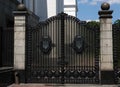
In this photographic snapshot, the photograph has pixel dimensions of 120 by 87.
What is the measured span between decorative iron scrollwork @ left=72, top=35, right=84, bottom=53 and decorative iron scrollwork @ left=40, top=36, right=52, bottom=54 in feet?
4.02

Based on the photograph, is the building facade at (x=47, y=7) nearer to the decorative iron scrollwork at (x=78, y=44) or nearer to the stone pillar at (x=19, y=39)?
the stone pillar at (x=19, y=39)

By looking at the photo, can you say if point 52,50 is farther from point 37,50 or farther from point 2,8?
point 2,8

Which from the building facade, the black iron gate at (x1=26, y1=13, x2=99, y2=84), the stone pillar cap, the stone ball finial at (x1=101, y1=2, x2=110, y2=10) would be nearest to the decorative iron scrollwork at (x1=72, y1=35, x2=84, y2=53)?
the black iron gate at (x1=26, y1=13, x2=99, y2=84)

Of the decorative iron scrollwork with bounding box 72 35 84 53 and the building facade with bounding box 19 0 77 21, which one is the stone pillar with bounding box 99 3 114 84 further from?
the building facade with bounding box 19 0 77 21

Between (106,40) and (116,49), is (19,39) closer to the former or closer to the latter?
(106,40)

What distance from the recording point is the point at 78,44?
2003 centimetres

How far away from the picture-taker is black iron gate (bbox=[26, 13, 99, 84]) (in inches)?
773

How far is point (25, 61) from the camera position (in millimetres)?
19688

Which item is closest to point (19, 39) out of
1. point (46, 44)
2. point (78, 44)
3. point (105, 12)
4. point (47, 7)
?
point (46, 44)

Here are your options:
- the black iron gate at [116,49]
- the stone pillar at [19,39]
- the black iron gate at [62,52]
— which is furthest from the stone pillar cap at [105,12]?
the stone pillar at [19,39]

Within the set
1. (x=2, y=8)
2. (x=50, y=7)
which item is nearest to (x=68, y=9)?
(x=50, y=7)

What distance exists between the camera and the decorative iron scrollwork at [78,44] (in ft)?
65.7

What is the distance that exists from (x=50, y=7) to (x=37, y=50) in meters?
39.5

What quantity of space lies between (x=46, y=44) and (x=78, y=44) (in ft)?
5.33
